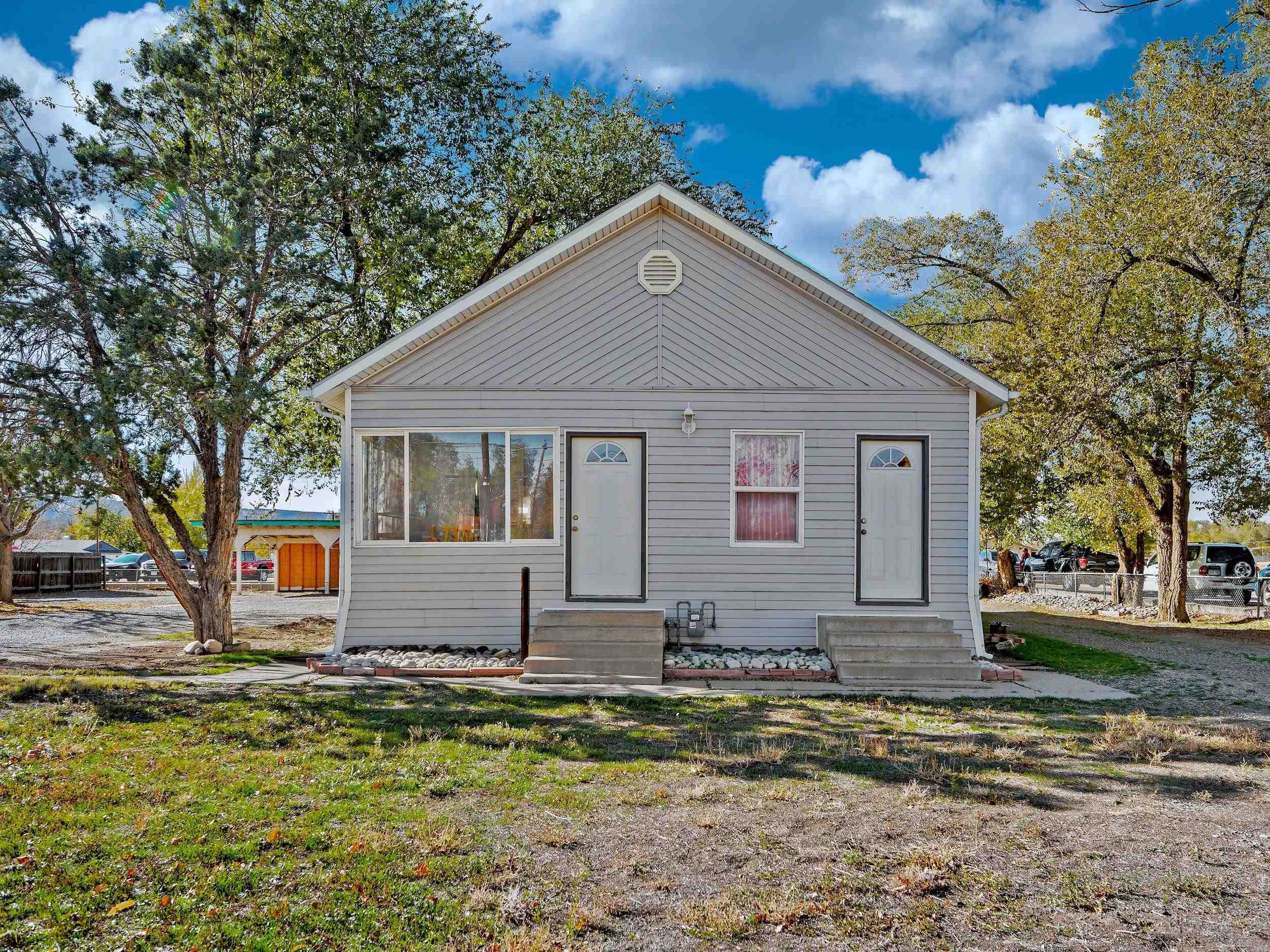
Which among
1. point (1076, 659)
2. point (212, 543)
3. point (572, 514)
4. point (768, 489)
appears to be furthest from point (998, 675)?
point (212, 543)

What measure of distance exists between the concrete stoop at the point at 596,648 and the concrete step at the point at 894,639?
2054 millimetres

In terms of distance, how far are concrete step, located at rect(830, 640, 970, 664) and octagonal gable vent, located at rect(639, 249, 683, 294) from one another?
16.0 ft

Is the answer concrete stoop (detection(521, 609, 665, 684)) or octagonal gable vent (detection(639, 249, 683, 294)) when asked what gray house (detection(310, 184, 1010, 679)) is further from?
concrete stoop (detection(521, 609, 665, 684))

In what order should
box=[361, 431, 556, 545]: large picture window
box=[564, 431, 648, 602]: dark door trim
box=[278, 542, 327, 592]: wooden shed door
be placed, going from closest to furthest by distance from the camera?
box=[564, 431, 648, 602]: dark door trim < box=[361, 431, 556, 545]: large picture window < box=[278, 542, 327, 592]: wooden shed door

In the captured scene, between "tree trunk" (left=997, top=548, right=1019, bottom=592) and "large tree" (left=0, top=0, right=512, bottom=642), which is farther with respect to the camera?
"tree trunk" (left=997, top=548, right=1019, bottom=592)

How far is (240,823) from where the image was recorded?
4598mm

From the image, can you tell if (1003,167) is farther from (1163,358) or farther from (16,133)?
(16,133)

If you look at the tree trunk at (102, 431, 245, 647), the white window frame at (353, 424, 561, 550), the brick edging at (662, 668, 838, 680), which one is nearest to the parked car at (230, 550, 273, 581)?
the tree trunk at (102, 431, 245, 647)

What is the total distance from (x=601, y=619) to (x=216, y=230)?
23.5ft

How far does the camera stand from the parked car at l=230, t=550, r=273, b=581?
114 feet

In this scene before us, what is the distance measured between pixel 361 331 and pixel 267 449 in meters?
2.89

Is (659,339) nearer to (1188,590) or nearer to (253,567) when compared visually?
(1188,590)

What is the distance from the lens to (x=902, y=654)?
32.9ft

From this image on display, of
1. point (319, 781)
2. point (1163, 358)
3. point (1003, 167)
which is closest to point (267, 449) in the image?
point (319, 781)
